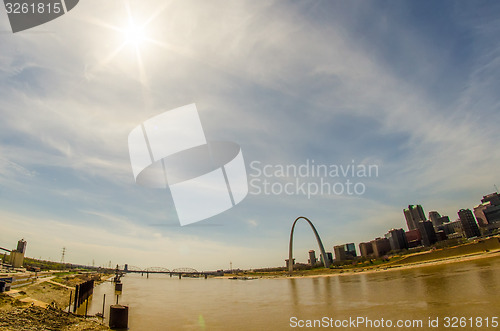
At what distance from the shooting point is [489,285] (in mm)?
20469

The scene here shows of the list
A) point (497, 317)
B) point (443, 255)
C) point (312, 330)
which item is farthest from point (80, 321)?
point (443, 255)

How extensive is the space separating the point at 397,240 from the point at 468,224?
189 ft

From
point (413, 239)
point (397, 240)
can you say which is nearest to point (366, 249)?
point (397, 240)

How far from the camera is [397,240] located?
173750 mm

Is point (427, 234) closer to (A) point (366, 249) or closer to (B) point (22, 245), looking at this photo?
(A) point (366, 249)

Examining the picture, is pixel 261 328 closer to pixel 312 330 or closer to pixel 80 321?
pixel 312 330

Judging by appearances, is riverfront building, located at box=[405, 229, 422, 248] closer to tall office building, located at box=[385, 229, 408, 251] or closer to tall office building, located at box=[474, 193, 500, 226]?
tall office building, located at box=[385, 229, 408, 251]

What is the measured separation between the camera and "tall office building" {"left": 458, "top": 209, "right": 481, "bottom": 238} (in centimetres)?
17560

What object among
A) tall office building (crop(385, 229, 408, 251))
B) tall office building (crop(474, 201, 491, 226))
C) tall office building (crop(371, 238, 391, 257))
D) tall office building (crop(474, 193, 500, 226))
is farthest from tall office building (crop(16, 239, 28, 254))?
tall office building (crop(474, 201, 491, 226))

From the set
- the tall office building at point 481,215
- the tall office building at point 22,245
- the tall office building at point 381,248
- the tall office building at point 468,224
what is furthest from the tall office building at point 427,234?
the tall office building at point 22,245

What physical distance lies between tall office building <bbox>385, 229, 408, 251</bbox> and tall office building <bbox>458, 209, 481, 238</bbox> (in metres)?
42.9

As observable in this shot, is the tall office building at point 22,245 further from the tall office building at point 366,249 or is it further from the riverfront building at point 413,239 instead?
the riverfront building at point 413,239

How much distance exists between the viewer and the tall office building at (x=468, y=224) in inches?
6913

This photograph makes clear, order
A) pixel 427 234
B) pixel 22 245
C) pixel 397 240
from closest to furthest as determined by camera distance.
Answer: pixel 22 245 < pixel 427 234 < pixel 397 240
